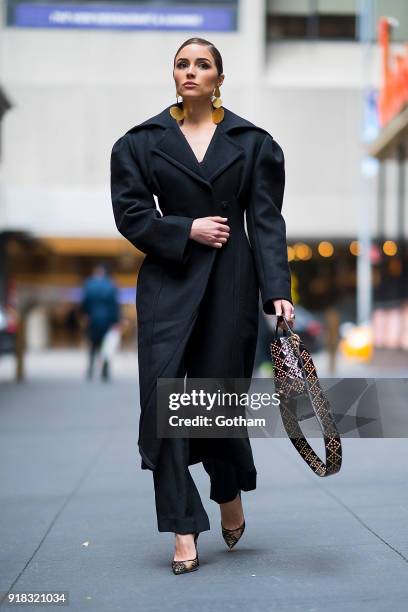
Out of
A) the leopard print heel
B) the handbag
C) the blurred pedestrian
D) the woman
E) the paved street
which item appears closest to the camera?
the paved street

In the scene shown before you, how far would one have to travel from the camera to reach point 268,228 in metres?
4.44

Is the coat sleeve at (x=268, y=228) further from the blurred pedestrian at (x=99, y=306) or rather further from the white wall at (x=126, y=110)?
the white wall at (x=126, y=110)

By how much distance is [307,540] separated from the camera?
4891 mm

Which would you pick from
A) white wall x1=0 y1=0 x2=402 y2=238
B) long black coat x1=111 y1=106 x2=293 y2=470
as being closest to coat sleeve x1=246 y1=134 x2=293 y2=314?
long black coat x1=111 y1=106 x2=293 y2=470

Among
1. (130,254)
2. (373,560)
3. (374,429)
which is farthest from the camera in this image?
(130,254)

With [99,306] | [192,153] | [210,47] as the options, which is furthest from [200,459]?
[99,306]

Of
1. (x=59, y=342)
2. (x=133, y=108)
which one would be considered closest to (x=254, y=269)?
(x=133, y=108)

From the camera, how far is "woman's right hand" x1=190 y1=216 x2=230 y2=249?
14.2 ft

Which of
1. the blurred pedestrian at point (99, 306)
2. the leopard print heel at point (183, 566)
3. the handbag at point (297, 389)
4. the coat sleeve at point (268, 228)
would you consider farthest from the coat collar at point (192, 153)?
the blurred pedestrian at point (99, 306)

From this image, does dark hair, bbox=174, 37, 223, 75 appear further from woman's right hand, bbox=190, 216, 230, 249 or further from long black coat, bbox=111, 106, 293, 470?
woman's right hand, bbox=190, 216, 230, 249

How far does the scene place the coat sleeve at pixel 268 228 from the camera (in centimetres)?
439

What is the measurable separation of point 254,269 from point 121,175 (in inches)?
25.6

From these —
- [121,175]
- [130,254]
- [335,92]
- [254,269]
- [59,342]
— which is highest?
[335,92]

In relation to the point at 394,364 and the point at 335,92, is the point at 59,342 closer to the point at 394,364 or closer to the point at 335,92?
the point at 335,92
